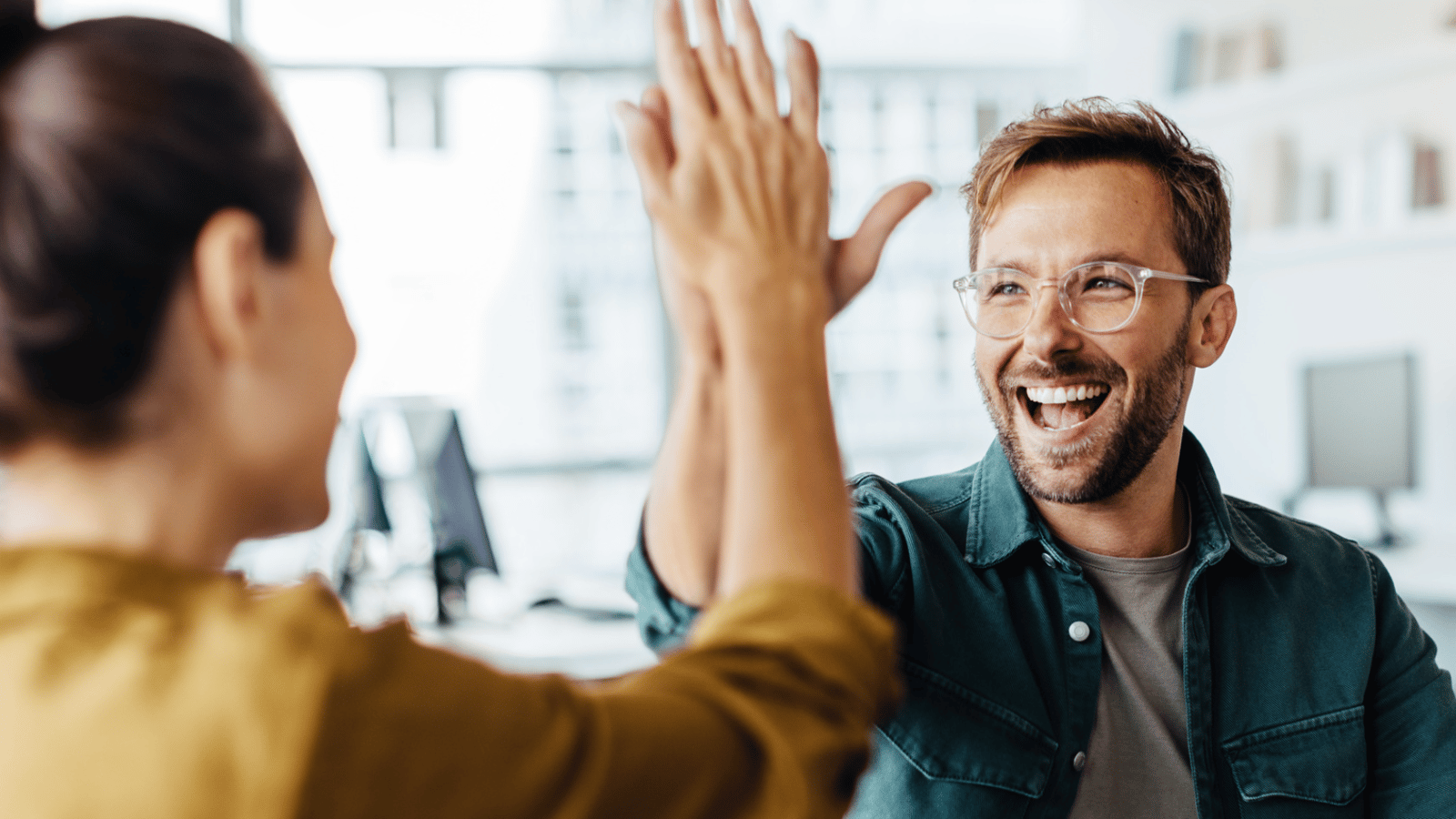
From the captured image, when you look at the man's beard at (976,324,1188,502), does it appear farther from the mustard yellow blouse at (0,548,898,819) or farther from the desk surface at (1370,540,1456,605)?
the desk surface at (1370,540,1456,605)

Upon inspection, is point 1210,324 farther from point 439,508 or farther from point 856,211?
point 856,211

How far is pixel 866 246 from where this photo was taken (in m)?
0.71

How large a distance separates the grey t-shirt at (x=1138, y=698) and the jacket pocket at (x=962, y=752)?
7 cm

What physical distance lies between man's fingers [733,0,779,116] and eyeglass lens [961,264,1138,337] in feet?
3.14

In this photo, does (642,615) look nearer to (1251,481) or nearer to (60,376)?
(60,376)

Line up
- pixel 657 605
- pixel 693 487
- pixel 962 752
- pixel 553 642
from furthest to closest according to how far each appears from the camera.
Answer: pixel 553 642 → pixel 962 752 → pixel 657 605 → pixel 693 487

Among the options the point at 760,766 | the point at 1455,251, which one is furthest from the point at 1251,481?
the point at 760,766

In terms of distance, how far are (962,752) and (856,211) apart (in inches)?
159

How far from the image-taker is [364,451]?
3.14 meters

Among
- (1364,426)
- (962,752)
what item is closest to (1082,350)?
(962,752)

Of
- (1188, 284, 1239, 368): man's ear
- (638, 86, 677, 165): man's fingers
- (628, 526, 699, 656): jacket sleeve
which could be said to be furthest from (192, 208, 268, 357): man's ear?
(1188, 284, 1239, 368): man's ear

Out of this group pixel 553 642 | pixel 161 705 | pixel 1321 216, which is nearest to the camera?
pixel 161 705

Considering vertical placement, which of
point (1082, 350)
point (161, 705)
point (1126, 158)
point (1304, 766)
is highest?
point (1126, 158)

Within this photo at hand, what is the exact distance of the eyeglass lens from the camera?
1.55 meters
